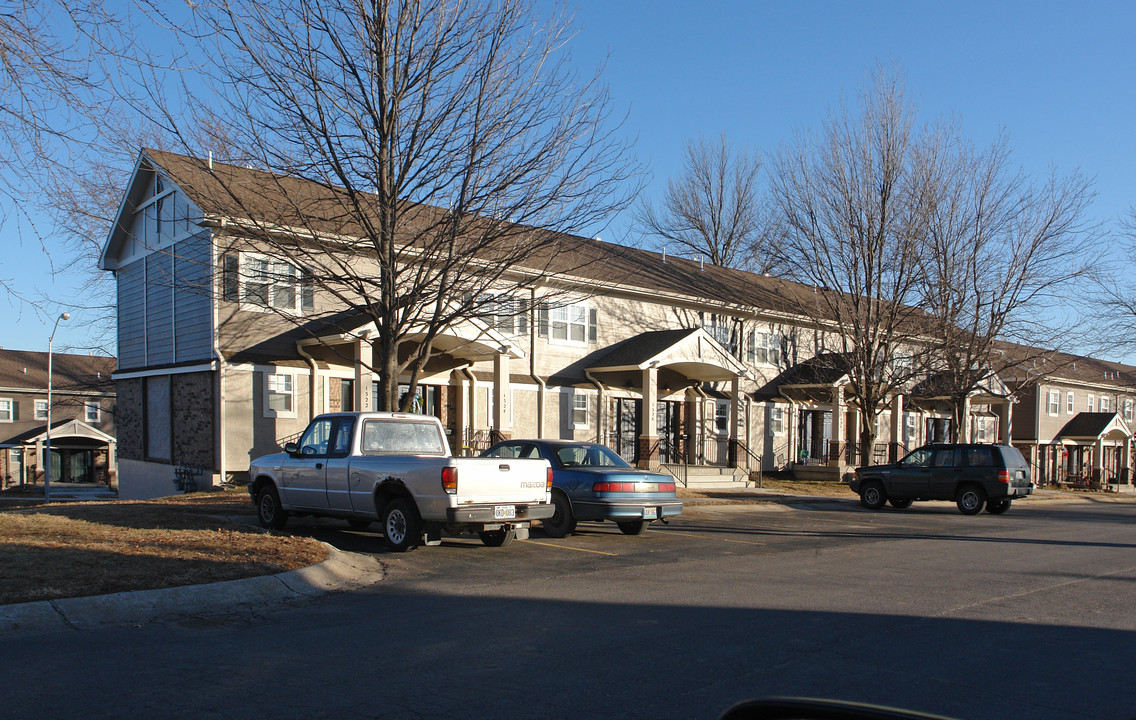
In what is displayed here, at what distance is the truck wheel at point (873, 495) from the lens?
2426 centimetres

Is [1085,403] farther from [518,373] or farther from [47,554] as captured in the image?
[47,554]

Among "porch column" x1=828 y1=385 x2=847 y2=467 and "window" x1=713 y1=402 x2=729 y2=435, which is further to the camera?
"porch column" x1=828 y1=385 x2=847 y2=467

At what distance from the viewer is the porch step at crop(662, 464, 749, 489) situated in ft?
89.1

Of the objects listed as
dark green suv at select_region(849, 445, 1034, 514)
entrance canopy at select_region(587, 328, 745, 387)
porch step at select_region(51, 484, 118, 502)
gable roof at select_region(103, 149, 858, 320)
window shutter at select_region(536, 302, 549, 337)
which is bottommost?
porch step at select_region(51, 484, 118, 502)

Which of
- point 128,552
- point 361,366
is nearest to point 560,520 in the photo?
point 128,552

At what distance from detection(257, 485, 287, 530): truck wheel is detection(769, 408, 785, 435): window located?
23209 mm

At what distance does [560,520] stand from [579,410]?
1315 centimetres

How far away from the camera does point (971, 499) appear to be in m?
23.0

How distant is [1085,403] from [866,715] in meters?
63.3

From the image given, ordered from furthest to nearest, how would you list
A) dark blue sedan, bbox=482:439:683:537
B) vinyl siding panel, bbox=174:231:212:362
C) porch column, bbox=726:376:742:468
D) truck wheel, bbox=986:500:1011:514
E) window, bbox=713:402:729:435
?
window, bbox=713:402:729:435, porch column, bbox=726:376:742:468, truck wheel, bbox=986:500:1011:514, vinyl siding panel, bbox=174:231:212:362, dark blue sedan, bbox=482:439:683:537

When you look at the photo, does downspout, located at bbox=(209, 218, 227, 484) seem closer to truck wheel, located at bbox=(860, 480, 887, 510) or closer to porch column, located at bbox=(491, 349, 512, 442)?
porch column, located at bbox=(491, 349, 512, 442)

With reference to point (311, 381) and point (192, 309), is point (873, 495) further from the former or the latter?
point (192, 309)

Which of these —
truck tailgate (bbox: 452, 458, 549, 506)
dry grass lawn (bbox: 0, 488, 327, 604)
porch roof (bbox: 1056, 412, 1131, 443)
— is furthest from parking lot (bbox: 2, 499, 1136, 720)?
porch roof (bbox: 1056, 412, 1131, 443)

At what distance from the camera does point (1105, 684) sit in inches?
251
